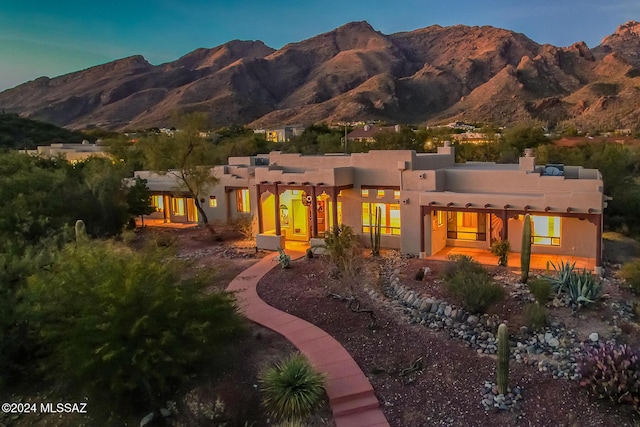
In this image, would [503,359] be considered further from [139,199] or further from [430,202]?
[139,199]

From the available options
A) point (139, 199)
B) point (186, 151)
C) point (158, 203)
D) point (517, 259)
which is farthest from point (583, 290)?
point (158, 203)

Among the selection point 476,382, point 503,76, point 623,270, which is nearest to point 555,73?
point 503,76

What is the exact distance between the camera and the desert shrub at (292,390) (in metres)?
9.21

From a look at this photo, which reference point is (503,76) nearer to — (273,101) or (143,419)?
(273,101)

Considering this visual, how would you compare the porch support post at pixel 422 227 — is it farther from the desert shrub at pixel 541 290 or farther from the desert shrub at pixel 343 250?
the desert shrub at pixel 541 290

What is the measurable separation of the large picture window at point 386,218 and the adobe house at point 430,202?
0.04 meters

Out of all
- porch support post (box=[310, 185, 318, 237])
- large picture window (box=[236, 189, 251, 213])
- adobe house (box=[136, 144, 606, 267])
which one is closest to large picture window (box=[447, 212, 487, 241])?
adobe house (box=[136, 144, 606, 267])

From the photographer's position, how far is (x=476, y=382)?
1041cm

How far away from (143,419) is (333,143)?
46560 millimetres

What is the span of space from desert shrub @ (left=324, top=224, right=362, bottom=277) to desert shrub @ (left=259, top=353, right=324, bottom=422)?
5.56 m

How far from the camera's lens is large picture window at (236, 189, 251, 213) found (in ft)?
92.2

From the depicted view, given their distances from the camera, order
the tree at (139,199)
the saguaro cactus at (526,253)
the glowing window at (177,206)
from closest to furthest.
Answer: the saguaro cactus at (526,253)
the tree at (139,199)
the glowing window at (177,206)

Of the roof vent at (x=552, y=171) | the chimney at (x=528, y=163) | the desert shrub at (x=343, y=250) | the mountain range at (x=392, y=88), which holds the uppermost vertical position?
the mountain range at (x=392, y=88)

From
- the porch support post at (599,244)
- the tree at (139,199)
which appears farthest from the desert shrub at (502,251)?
the tree at (139,199)
